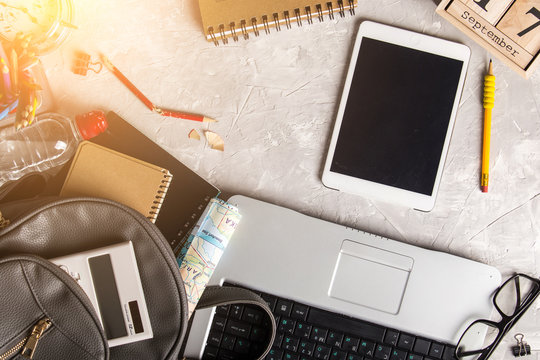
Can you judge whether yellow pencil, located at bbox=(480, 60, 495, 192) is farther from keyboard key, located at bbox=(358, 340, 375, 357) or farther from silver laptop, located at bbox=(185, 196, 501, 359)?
keyboard key, located at bbox=(358, 340, 375, 357)

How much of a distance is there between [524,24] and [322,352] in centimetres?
55

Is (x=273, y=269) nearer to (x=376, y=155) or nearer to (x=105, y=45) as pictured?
(x=376, y=155)

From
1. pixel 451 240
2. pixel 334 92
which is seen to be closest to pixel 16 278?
pixel 334 92

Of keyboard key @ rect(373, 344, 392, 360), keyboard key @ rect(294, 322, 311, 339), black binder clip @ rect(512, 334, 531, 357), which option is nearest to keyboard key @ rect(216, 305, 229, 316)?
keyboard key @ rect(294, 322, 311, 339)

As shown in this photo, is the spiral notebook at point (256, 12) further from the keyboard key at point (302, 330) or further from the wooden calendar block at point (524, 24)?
the keyboard key at point (302, 330)

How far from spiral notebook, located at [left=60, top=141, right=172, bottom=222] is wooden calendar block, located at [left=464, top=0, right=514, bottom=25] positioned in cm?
50

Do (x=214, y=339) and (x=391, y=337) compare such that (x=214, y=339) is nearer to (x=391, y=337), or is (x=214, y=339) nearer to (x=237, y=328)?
(x=237, y=328)

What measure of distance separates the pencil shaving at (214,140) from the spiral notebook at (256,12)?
0.15 metres

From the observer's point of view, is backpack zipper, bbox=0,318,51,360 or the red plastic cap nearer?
backpack zipper, bbox=0,318,51,360

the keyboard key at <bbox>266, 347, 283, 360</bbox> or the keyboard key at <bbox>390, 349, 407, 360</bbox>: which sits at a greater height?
the keyboard key at <bbox>266, 347, 283, 360</bbox>

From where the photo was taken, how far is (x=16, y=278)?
550 millimetres

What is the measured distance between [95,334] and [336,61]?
0.51 meters

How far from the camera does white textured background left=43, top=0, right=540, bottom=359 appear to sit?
72cm

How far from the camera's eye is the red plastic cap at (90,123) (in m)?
0.69
